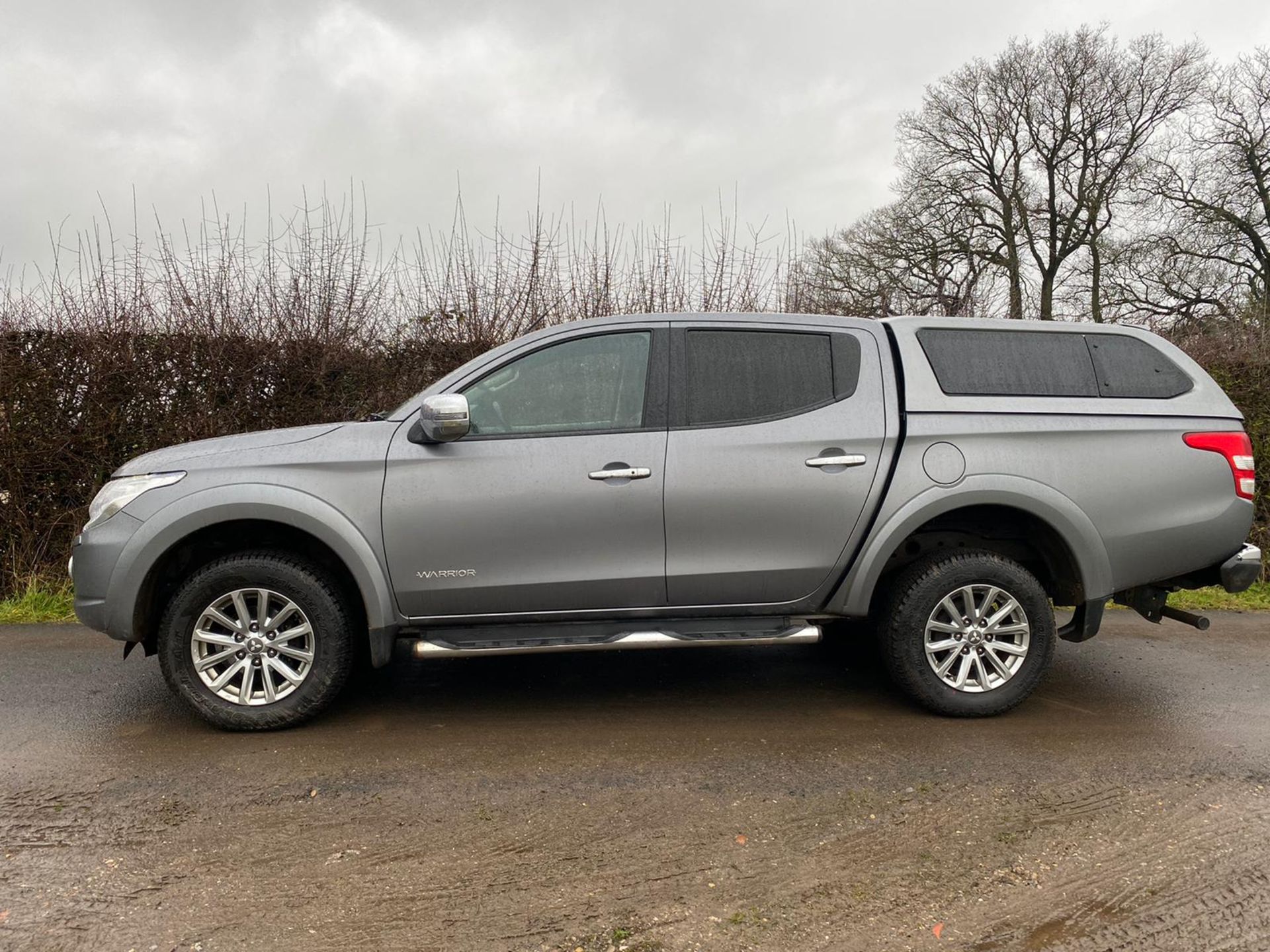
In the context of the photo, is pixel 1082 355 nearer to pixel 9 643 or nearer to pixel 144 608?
pixel 144 608

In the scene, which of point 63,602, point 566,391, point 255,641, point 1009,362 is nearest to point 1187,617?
point 1009,362

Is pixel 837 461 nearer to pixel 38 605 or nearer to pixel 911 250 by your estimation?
pixel 38 605

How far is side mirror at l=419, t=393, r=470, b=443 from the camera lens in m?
4.01

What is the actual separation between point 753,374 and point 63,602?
5.57 metres

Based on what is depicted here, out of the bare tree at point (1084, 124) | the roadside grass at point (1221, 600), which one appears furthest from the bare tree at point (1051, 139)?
the roadside grass at point (1221, 600)

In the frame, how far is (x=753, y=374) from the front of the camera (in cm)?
443

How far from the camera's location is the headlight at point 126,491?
4129mm

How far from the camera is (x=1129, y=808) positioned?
3.40 meters

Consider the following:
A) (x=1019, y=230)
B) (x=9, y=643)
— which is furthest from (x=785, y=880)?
(x=1019, y=230)

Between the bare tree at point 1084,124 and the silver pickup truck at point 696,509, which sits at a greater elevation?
the bare tree at point 1084,124

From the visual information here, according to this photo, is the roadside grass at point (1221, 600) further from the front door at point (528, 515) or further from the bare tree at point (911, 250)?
the bare tree at point (911, 250)

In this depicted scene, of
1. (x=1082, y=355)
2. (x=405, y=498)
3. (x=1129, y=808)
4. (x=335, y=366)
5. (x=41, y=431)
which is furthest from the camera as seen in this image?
(x=335, y=366)

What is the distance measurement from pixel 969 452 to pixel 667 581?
1537 mm

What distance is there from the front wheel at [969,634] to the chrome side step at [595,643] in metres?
0.49
